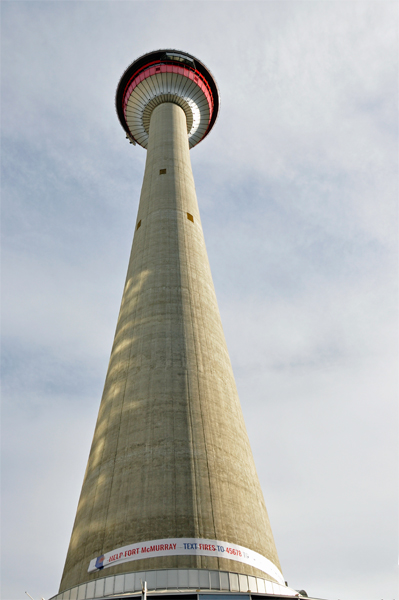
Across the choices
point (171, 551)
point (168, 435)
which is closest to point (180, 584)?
point (171, 551)

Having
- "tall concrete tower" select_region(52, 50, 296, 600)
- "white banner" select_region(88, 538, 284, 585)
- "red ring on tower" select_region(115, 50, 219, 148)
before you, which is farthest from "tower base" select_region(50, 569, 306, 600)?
"red ring on tower" select_region(115, 50, 219, 148)

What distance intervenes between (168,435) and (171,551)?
4.92 metres

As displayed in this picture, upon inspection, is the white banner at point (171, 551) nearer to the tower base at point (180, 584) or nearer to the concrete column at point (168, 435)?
the concrete column at point (168, 435)

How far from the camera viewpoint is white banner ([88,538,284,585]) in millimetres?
17844

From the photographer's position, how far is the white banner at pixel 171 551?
17.8 meters

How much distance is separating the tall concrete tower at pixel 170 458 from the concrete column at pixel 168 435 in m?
0.05

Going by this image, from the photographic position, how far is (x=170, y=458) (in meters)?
20.7

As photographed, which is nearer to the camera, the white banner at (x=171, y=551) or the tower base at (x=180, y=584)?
the tower base at (x=180, y=584)

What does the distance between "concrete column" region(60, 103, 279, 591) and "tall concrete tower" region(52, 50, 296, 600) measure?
53 mm

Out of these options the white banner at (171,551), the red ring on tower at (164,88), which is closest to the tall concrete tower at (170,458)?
the white banner at (171,551)

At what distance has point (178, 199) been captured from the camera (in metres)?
36.1

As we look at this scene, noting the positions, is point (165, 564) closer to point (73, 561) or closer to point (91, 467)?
point (73, 561)

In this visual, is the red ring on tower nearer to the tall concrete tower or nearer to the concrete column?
the tall concrete tower

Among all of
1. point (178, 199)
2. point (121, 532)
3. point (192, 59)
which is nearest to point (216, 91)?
point (192, 59)
